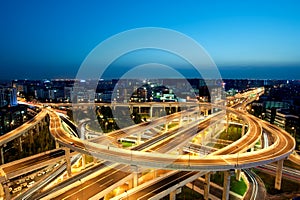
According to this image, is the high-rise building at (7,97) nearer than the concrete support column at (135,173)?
No

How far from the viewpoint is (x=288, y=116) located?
2331 cm

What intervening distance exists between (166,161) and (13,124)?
63.3ft

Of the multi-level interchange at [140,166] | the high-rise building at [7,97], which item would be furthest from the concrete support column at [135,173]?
the high-rise building at [7,97]

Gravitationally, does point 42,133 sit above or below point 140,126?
below

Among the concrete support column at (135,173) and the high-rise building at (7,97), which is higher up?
the high-rise building at (7,97)

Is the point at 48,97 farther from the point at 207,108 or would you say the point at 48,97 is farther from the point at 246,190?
the point at 246,190

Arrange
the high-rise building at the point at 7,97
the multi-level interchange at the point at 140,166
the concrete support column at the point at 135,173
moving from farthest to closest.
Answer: the high-rise building at the point at 7,97
the concrete support column at the point at 135,173
the multi-level interchange at the point at 140,166

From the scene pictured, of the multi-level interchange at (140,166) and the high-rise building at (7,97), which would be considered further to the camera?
the high-rise building at (7,97)

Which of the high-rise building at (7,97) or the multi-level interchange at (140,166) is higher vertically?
the high-rise building at (7,97)

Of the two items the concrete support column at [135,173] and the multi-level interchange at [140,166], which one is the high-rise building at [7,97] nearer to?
the multi-level interchange at [140,166]

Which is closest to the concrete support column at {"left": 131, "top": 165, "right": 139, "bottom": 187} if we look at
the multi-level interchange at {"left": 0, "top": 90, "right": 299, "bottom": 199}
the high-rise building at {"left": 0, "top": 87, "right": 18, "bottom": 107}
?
the multi-level interchange at {"left": 0, "top": 90, "right": 299, "bottom": 199}

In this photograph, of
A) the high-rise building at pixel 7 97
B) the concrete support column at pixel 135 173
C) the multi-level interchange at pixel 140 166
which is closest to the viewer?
the multi-level interchange at pixel 140 166

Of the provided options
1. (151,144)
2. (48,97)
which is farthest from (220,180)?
(48,97)

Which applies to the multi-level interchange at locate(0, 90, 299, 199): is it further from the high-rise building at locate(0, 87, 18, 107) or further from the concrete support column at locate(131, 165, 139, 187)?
the high-rise building at locate(0, 87, 18, 107)
